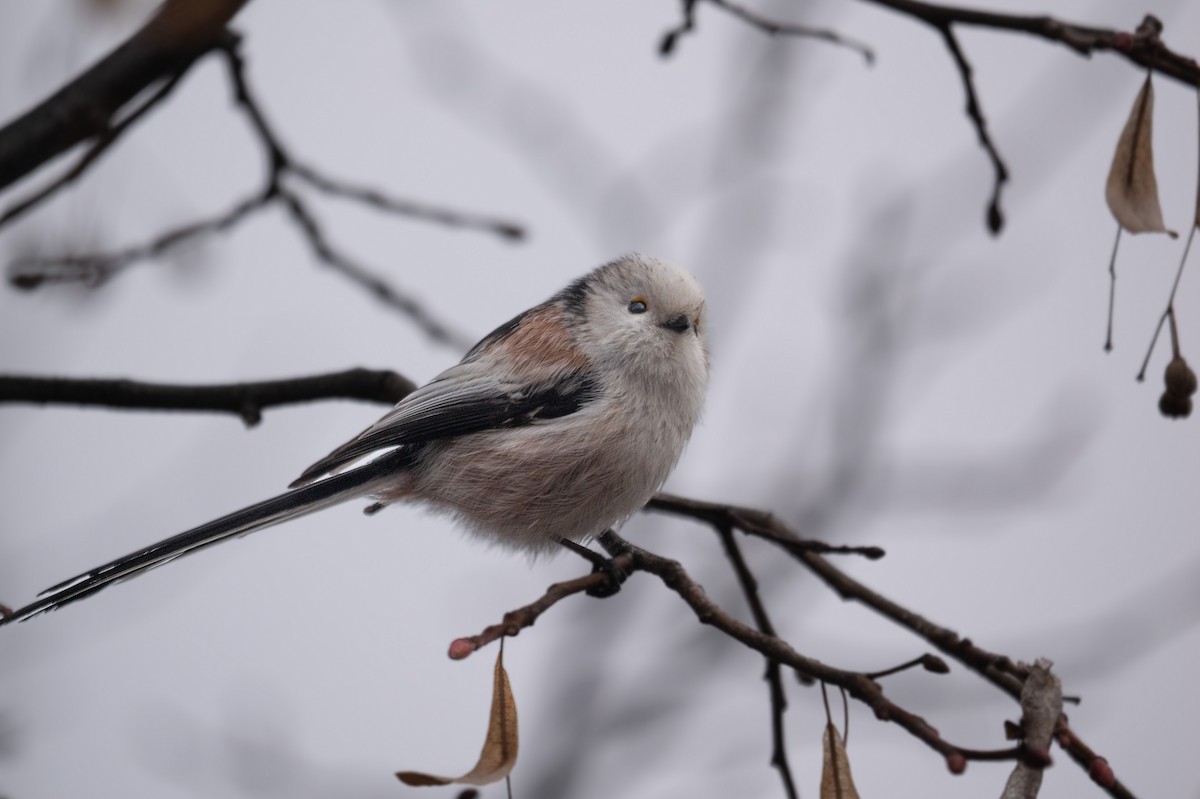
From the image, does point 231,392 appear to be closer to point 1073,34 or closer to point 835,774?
point 835,774

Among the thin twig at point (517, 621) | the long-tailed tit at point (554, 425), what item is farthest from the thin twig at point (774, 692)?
the thin twig at point (517, 621)

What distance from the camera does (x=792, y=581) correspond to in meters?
4.68

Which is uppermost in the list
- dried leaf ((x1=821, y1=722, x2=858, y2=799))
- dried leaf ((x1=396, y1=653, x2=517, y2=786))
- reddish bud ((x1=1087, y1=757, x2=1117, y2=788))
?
reddish bud ((x1=1087, y1=757, x2=1117, y2=788))

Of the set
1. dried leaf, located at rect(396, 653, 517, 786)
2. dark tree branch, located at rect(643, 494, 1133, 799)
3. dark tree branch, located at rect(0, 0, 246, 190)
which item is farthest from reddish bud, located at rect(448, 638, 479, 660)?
dark tree branch, located at rect(0, 0, 246, 190)

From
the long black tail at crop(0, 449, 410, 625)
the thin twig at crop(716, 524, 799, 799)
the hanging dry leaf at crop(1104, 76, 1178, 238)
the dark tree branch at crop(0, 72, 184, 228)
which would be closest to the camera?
the hanging dry leaf at crop(1104, 76, 1178, 238)

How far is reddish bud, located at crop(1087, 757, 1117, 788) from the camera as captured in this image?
1.88 metres

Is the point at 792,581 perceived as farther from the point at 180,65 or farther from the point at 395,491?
the point at 180,65

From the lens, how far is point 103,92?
2.61m

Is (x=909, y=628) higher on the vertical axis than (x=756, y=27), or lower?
lower

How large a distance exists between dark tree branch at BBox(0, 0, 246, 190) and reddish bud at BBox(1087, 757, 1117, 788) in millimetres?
2289

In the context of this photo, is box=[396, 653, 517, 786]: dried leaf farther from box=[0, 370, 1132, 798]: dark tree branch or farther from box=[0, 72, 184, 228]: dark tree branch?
box=[0, 72, 184, 228]: dark tree branch

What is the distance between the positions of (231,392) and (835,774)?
2028mm

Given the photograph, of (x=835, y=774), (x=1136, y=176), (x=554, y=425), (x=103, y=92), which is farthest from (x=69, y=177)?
(x=1136, y=176)

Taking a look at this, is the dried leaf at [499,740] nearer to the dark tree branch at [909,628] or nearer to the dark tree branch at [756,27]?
the dark tree branch at [909,628]
